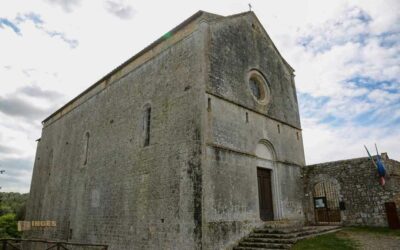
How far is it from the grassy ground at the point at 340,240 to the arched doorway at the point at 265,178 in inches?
97.4

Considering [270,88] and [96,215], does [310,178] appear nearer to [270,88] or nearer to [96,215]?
[270,88]

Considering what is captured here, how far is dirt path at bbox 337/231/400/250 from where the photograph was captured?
8609 millimetres

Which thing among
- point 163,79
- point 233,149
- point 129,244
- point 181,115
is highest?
point 163,79

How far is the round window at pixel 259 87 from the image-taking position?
13281 millimetres

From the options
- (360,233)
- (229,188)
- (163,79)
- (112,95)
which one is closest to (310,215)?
(360,233)

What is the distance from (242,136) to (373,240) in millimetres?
5656

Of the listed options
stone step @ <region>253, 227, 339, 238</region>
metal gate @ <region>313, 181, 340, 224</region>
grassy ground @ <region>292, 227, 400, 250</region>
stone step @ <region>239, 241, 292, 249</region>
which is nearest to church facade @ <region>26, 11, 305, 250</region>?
stone step @ <region>239, 241, 292, 249</region>

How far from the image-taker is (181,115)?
35.7ft

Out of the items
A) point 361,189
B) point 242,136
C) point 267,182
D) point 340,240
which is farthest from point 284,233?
point 361,189

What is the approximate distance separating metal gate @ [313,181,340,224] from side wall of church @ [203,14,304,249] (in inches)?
36.6

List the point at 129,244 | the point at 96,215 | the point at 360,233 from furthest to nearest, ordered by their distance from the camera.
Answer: the point at 96,215
the point at 129,244
the point at 360,233

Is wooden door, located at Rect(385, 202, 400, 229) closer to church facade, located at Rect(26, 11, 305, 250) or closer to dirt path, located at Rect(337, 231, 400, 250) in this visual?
dirt path, located at Rect(337, 231, 400, 250)

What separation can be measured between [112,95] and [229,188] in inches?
364

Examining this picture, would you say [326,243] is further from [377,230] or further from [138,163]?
[138,163]
